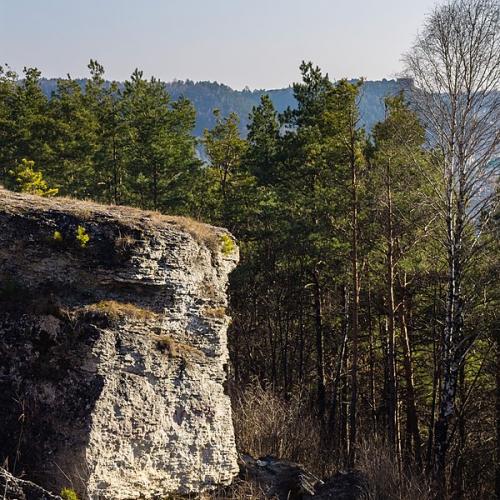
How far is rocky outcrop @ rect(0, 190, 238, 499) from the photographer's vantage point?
10.3 m

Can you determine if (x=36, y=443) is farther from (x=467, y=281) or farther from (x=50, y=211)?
(x=467, y=281)

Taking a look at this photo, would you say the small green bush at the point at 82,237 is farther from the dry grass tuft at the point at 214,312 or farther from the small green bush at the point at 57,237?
the dry grass tuft at the point at 214,312

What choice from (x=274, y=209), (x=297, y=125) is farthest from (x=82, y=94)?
(x=274, y=209)

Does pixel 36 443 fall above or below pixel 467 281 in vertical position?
below

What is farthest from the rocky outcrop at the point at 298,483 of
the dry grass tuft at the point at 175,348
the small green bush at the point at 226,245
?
the small green bush at the point at 226,245

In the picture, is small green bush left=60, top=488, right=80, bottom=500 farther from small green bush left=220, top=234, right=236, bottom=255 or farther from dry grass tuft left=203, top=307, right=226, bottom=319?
small green bush left=220, top=234, right=236, bottom=255

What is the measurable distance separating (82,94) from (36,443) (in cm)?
2419

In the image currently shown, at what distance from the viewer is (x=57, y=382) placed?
10469 millimetres

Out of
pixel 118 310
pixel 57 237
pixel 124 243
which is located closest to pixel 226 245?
pixel 124 243

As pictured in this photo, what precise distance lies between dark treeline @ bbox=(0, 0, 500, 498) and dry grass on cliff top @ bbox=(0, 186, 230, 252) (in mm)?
4353

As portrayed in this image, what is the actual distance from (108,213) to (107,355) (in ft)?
8.52

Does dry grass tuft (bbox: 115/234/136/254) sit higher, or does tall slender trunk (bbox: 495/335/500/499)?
dry grass tuft (bbox: 115/234/136/254)

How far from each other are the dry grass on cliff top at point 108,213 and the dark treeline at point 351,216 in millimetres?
4353

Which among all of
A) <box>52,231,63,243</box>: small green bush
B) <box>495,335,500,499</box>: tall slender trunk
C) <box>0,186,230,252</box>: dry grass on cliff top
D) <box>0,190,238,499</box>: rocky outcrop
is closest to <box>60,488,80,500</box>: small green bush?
<box>0,190,238,499</box>: rocky outcrop
